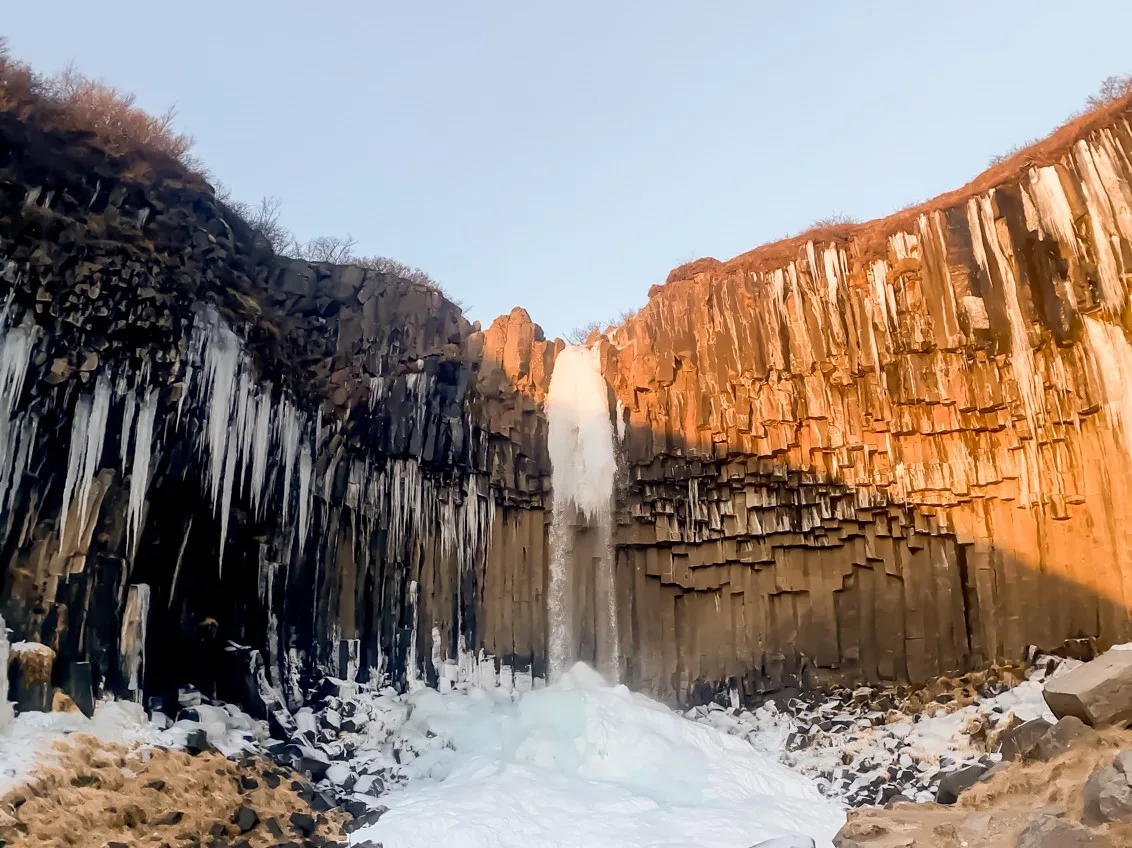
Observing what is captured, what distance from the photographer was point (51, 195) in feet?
40.5

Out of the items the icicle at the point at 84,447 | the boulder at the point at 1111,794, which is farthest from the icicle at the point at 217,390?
the boulder at the point at 1111,794

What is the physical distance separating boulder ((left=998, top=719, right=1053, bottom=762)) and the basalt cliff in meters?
5.36

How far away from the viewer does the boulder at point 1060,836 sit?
17.9 ft

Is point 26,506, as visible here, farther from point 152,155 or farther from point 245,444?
point 152,155

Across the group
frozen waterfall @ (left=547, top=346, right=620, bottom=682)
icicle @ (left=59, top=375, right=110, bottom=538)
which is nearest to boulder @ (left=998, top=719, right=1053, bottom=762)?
frozen waterfall @ (left=547, top=346, right=620, bottom=682)

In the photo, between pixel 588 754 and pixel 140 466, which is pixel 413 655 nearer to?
pixel 588 754

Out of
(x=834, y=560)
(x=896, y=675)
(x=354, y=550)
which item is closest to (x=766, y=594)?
(x=834, y=560)

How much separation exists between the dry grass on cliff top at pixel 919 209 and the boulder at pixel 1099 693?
9.93m

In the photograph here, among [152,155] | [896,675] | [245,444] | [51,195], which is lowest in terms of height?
[896,675]

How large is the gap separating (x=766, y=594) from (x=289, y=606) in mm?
8984

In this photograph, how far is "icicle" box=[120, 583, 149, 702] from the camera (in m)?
11.8

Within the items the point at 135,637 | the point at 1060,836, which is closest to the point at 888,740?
the point at 1060,836

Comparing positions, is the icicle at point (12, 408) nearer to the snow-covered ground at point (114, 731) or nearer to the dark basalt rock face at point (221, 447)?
the dark basalt rock face at point (221, 447)

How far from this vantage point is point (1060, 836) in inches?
219
